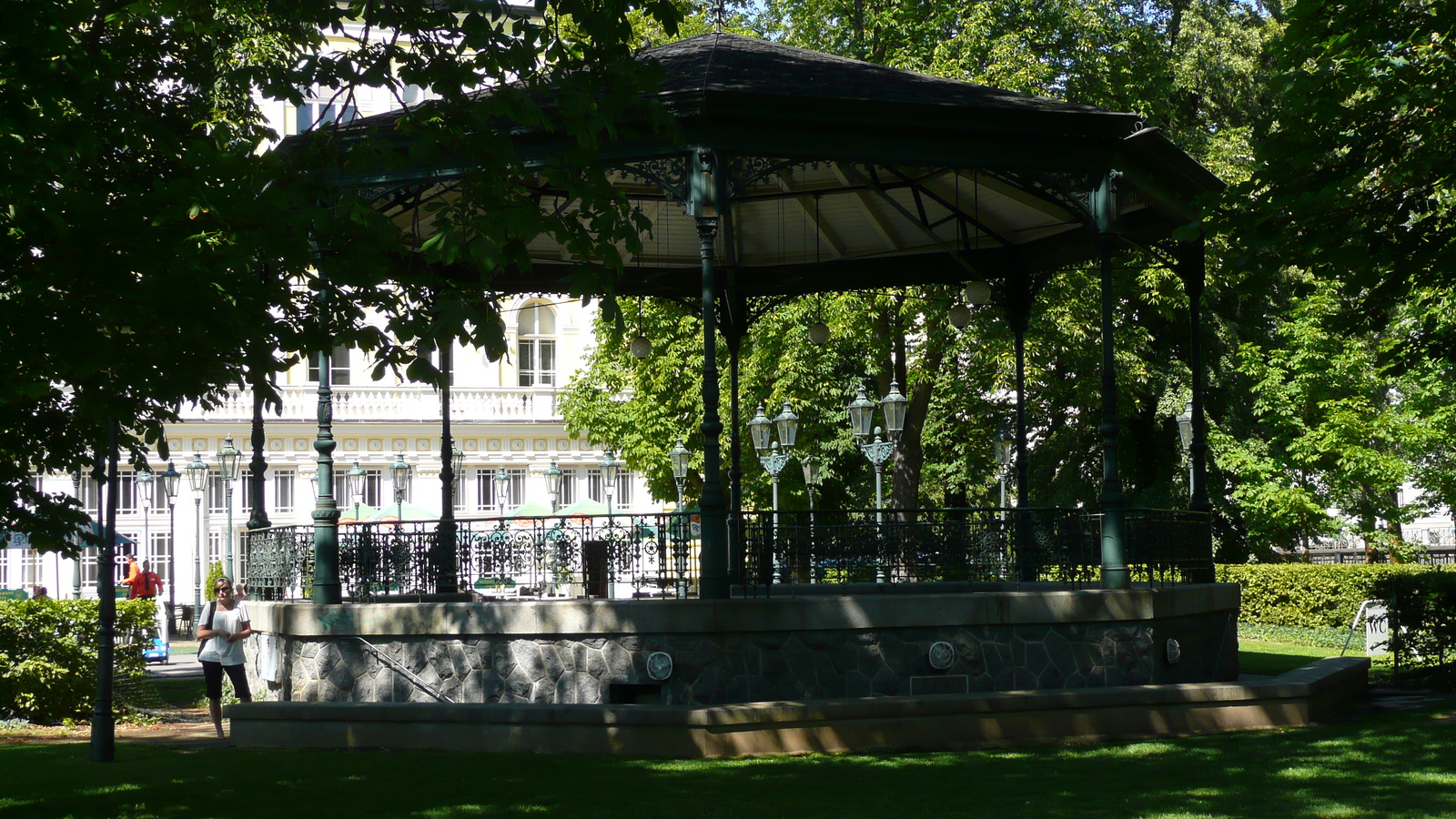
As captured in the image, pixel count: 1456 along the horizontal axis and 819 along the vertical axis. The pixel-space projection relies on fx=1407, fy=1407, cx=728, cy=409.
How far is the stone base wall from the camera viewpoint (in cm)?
1220

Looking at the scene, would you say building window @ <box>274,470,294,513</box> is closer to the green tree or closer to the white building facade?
the white building facade

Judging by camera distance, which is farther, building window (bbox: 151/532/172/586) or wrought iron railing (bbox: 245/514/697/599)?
building window (bbox: 151/532/172/586)

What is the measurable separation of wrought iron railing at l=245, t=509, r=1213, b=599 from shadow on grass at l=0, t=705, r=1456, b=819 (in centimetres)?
227

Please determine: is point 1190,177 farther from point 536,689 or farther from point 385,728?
point 385,728

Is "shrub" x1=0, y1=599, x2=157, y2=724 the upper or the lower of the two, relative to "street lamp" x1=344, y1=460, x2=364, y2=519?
lower

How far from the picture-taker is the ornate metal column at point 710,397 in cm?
1221

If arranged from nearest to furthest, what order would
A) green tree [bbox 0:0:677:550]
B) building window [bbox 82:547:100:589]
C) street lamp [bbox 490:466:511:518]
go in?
green tree [bbox 0:0:677:550] < building window [bbox 82:547:100:589] < street lamp [bbox 490:466:511:518]

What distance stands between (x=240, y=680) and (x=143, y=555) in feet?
108

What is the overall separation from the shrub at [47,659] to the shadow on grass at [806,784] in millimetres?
5783

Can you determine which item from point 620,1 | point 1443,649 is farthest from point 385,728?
point 1443,649

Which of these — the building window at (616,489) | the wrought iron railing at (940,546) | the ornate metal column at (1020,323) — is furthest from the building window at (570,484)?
the wrought iron railing at (940,546)

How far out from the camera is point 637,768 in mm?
10562

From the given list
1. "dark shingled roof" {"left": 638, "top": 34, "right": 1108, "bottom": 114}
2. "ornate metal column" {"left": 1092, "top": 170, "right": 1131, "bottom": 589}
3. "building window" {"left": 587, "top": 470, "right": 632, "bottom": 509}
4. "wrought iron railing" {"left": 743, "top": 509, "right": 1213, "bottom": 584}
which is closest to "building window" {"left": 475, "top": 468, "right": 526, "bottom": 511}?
"building window" {"left": 587, "top": 470, "right": 632, "bottom": 509}

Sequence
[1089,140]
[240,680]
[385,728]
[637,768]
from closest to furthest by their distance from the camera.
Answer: [637,768], [385,728], [1089,140], [240,680]
